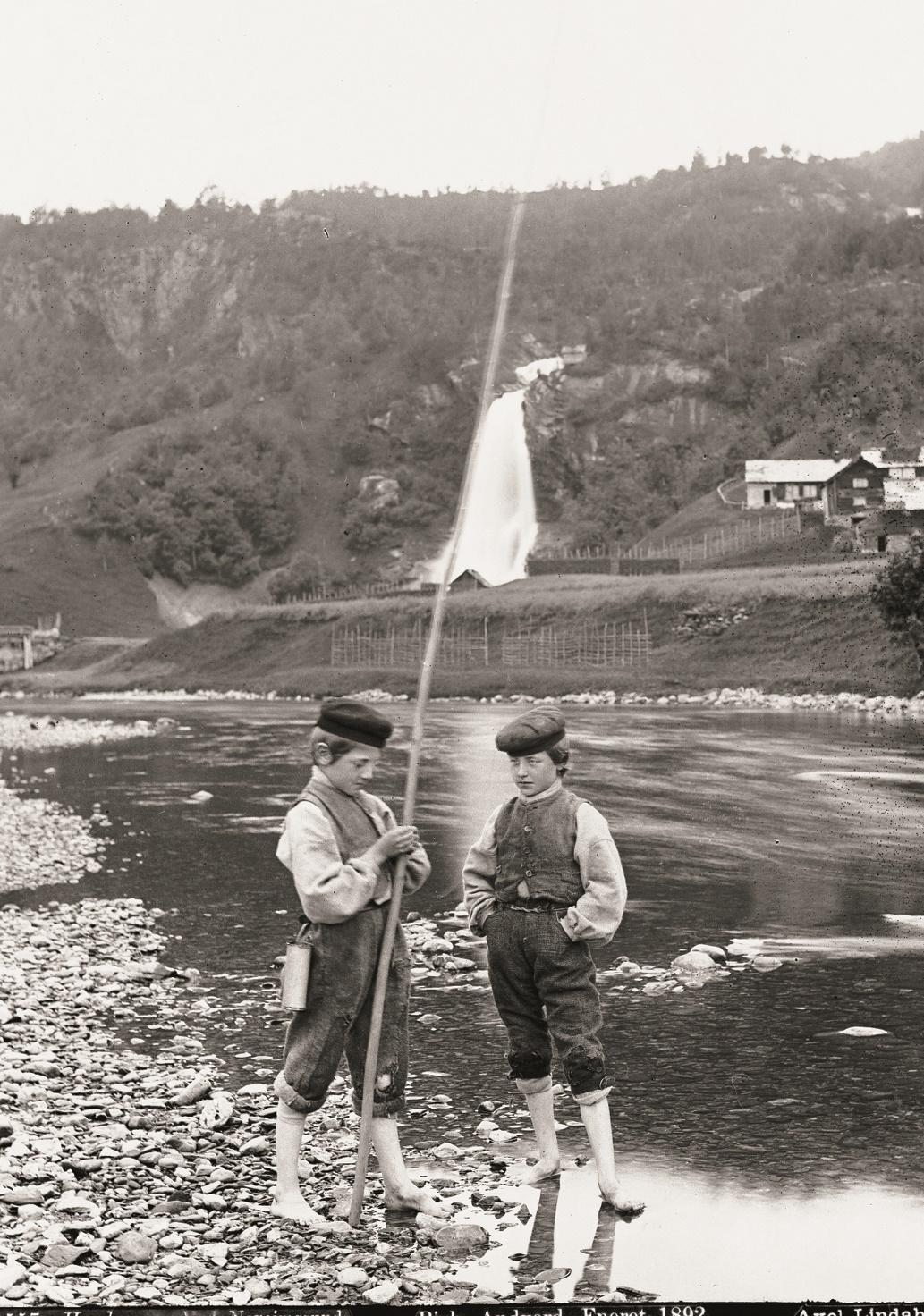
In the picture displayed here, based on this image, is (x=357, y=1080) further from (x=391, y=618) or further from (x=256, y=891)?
(x=391, y=618)

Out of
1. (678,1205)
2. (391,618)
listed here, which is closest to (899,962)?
(678,1205)

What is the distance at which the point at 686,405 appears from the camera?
16162 cm

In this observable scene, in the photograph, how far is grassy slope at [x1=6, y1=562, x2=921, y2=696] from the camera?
63.6 metres

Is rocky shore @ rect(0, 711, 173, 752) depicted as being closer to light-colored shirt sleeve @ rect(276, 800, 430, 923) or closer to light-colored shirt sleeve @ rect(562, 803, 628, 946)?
light-colored shirt sleeve @ rect(276, 800, 430, 923)

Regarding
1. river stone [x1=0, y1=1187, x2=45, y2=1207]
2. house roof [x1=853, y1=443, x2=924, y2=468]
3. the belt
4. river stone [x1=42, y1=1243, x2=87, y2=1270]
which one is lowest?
river stone [x1=0, y1=1187, x2=45, y2=1207]

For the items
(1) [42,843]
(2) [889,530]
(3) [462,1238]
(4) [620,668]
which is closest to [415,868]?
(3) [462,1238]

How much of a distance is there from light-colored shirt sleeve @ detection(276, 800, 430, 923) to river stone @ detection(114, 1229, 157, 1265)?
148cm

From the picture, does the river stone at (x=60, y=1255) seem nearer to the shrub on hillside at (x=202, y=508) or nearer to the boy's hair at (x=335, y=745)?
the boy's hair at (x=335, y=745)

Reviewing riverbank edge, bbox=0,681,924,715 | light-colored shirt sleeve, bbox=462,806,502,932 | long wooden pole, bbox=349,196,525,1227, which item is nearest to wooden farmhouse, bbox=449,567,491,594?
riverbank edge, bbox=0,681,924,715

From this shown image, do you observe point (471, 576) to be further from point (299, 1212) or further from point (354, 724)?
point (299, 1212)

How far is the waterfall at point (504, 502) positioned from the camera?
476 feet

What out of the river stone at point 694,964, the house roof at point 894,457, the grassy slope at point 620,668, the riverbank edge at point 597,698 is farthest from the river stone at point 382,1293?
the house roof at point 894,457

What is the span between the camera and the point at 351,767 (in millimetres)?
6941

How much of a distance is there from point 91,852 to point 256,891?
446cm
